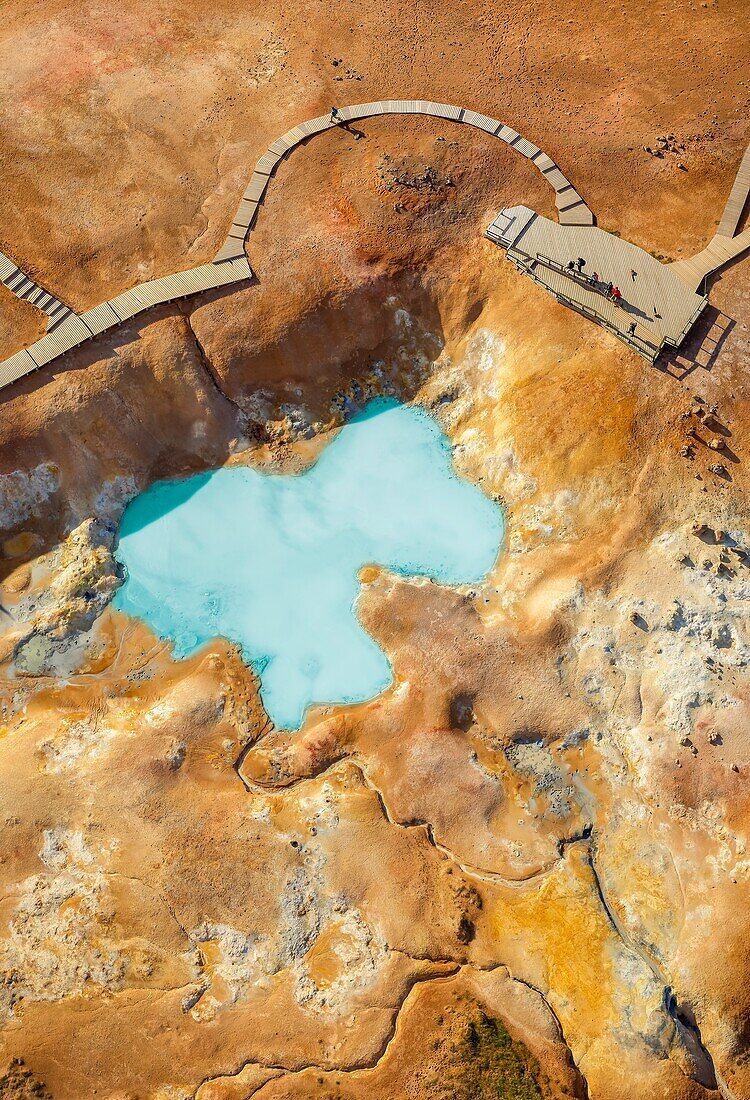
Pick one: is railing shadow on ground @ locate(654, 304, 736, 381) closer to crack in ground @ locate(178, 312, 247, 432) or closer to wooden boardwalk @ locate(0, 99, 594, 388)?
wooden boardwalk @ locate(0, 99, 594, 388)

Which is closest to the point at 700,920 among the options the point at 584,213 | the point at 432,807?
the point at 432,807

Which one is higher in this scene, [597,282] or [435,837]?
[597,282]

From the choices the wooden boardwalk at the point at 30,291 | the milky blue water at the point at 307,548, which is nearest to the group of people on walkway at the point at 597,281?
the milky blue water at the point at 307,548

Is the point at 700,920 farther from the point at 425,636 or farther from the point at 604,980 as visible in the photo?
the point at 425,636

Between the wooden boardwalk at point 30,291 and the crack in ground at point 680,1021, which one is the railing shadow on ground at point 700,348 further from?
the wooden boardwalk at point 30,291

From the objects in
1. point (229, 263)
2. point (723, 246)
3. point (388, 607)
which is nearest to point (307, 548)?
point (388, 607)

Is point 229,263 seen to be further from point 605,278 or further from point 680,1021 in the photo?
point 680,1021
